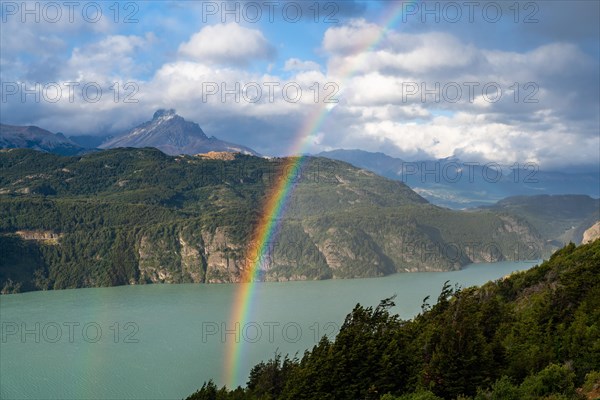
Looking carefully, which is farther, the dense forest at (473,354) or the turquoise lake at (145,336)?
the turquoise lake at (145,336)

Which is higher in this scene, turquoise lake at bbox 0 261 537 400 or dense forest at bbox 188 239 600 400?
dense forest at bbox 188 239 600 400

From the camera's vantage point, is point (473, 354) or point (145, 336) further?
point (145, 336)

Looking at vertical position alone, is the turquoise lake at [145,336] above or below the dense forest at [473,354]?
below

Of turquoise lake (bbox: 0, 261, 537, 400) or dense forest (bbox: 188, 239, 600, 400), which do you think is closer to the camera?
dense forest (bbox: 188, 239, 600, 400)

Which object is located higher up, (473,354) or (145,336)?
(473,354)

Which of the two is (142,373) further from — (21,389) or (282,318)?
(282,318)
